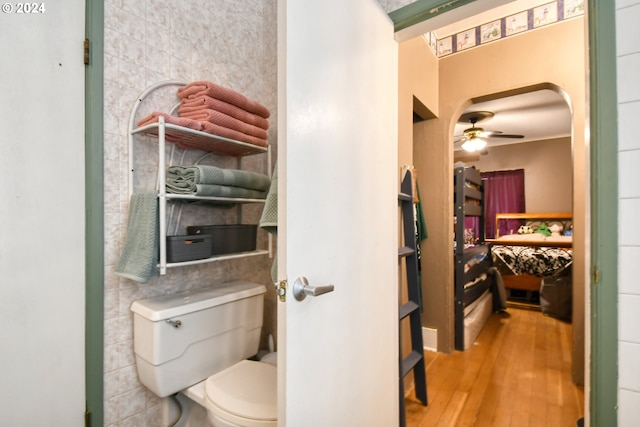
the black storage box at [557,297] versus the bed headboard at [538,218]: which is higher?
the bed headboard at [538,218]

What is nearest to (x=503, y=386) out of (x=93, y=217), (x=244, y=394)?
→ (x=244, y=394)

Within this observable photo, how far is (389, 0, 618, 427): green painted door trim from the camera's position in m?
0.91

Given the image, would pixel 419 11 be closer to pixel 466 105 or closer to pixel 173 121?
pixel 173 121

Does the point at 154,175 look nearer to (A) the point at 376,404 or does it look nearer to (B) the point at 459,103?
(A) the point at 376,404

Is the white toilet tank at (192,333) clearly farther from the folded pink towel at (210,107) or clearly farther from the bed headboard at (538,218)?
the bed headboard at (538,218)

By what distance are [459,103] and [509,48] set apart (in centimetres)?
51

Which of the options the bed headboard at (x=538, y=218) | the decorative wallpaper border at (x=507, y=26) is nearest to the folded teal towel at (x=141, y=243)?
the decorative wallpaper border at (x=507, y=26)

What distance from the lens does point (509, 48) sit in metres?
2.34

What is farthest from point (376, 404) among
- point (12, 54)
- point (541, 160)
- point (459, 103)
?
point (541, 160)

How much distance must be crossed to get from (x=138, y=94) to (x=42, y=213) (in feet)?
1.89

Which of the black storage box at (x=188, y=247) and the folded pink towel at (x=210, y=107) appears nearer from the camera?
the black storage box at (x=188, y=247)

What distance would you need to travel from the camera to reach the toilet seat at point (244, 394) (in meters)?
1.02

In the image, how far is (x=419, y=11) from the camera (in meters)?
1.31

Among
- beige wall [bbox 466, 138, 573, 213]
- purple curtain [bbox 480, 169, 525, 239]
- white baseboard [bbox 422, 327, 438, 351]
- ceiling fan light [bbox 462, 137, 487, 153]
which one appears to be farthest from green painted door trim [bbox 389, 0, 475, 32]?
beige wall [bbox 466, 138, 573, 213]
